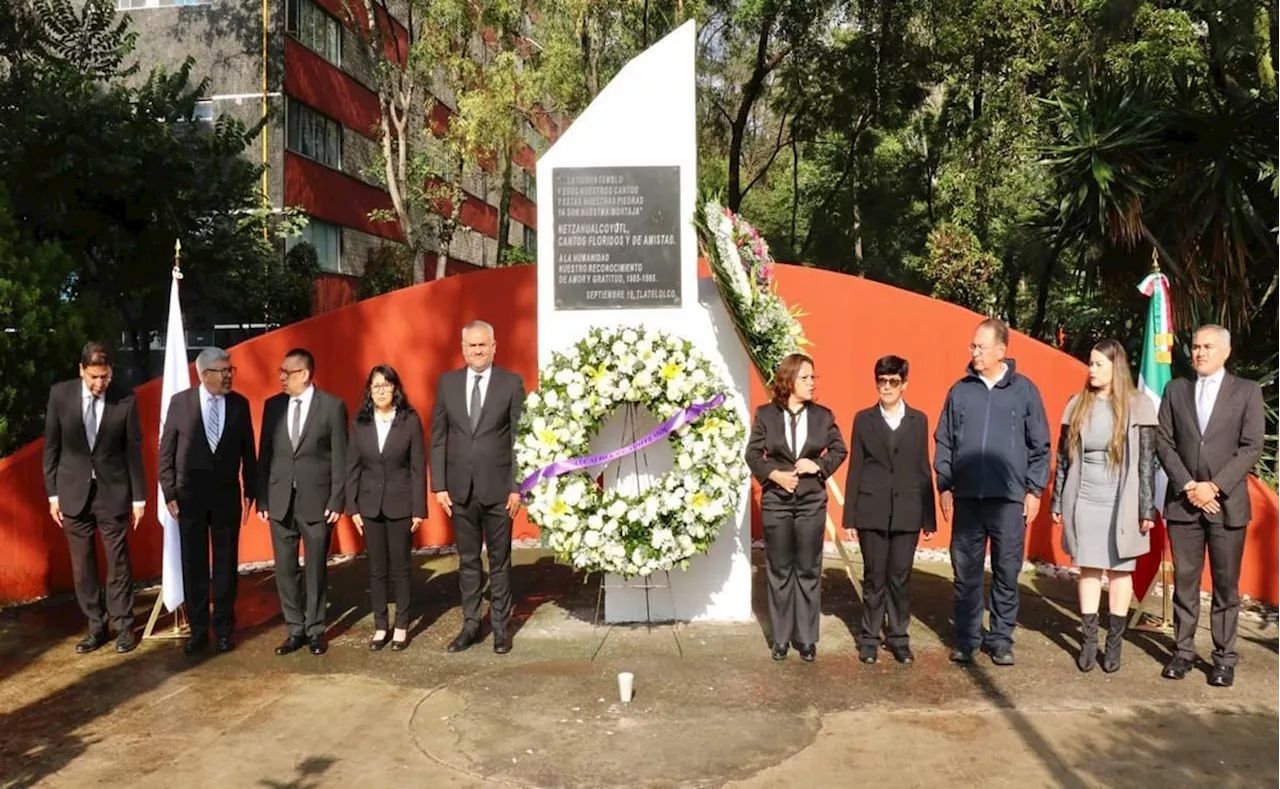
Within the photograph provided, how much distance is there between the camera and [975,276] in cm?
1756

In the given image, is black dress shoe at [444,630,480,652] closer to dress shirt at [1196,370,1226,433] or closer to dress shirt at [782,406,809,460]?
dress shirt at [782,406,809,460]

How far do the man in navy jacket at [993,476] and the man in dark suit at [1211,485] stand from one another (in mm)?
668

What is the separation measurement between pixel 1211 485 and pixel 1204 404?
1.45 ft

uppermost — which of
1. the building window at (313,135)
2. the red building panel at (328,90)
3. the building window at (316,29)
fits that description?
the building window at (316,29)

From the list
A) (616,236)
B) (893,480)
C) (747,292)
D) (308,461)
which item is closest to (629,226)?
(616,236)

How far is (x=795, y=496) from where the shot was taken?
18.0 ft

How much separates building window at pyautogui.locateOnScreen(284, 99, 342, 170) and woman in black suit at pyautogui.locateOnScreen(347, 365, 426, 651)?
17.7 m

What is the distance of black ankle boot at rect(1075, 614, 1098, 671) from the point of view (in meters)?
5.32

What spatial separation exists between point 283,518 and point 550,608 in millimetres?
1871

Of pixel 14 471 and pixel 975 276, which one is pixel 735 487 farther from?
pixel 975 276

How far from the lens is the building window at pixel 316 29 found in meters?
21.8

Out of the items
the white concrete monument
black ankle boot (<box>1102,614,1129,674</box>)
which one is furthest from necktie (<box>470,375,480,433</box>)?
black ankle boot (<box>1102,614,1129,674</box>)

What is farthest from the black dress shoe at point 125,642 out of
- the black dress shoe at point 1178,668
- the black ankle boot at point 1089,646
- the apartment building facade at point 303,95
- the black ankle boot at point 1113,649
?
the apartment building facade at point 303,95

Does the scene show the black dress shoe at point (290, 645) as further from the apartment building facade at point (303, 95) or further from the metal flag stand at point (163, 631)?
the apartment building facade at point (303, 95)
